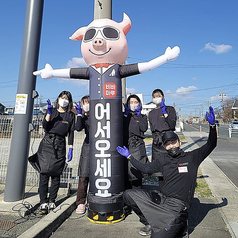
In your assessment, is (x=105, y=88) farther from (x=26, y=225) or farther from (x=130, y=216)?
(x=26, y=225)

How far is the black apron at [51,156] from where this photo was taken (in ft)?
11.9

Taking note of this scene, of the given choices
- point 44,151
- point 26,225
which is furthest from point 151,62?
point 26,225

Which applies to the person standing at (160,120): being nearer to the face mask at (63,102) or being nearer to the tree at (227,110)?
the face mask at (63,102)

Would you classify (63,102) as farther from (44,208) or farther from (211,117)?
(211,117)

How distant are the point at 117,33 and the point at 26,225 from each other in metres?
3.33

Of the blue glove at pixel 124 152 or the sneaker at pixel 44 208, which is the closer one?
the blue glove at pixel 124 152

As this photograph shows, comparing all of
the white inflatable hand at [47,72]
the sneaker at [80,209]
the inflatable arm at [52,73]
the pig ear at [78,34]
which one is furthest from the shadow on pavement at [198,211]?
the pig ear at [78,34]

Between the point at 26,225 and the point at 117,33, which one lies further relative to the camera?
the point at 117,33

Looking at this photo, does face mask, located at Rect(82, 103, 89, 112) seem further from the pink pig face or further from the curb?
the curb

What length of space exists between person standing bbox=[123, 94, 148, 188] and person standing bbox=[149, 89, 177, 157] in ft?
0.62

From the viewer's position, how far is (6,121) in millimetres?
5203

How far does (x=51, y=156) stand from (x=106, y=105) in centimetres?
129

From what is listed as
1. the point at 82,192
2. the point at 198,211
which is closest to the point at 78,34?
the point at 82,192

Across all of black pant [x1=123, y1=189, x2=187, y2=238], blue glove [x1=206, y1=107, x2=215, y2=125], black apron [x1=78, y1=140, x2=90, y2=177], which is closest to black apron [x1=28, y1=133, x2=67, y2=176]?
black apron [x1=78, y1=140, x2=90, y2=177]
